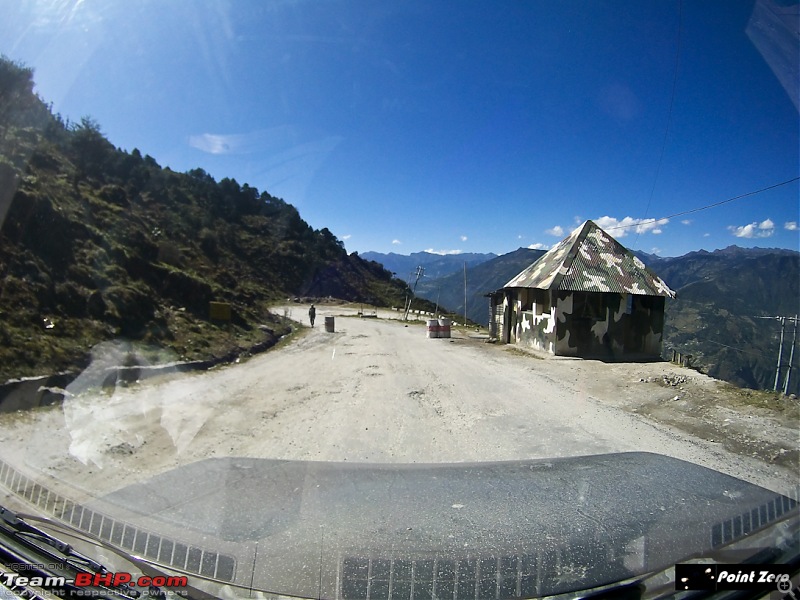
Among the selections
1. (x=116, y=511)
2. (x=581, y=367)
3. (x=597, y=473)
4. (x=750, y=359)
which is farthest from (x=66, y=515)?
(x=750, y=359)

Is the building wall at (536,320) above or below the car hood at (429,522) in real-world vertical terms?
above

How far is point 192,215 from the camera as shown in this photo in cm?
5519

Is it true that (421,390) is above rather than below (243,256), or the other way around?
below

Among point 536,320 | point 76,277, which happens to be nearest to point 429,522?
point 76,277

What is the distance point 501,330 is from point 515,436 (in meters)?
15.6

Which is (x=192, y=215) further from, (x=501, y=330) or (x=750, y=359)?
Answer: (x=750, y=359)

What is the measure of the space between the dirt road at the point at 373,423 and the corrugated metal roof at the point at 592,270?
493 cm

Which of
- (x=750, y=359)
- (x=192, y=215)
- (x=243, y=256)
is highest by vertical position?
(x=192, y=215)

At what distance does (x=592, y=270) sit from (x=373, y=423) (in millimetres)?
12717

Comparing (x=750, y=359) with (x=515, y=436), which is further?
(x=750, y=359)

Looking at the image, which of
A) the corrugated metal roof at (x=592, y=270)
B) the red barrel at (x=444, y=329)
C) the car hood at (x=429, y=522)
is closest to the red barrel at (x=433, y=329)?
the red barrel at (x=444, y=329)

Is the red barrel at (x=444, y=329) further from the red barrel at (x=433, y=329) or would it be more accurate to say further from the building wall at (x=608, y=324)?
the building wall at (x=608, y=324)

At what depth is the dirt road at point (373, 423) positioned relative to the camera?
5352 millimetres

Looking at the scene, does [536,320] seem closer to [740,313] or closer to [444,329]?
[444,329]
